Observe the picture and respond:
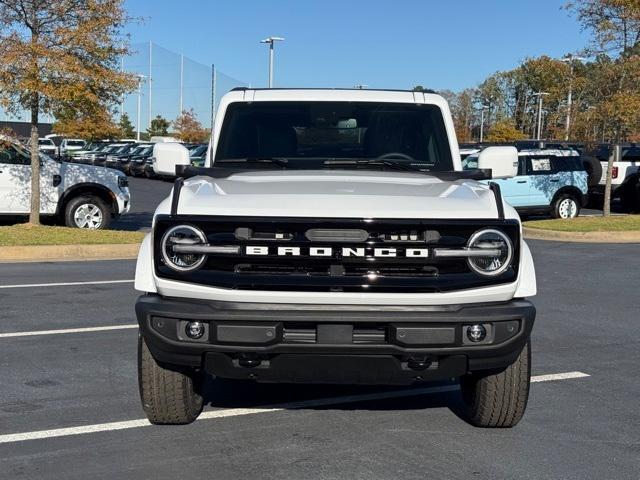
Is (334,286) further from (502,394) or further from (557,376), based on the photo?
(557,376)

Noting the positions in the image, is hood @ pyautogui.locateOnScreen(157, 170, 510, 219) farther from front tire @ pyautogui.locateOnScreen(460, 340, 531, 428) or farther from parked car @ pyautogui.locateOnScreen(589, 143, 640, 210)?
parked car @ pyautogui.locateOnScreen(589, 143, 640, 210)

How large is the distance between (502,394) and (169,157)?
259 cm

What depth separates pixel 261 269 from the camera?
414 cm

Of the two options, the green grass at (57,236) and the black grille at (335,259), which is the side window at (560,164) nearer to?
the green grass at (57,236)

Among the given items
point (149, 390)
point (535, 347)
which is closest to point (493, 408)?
point (149, 390)

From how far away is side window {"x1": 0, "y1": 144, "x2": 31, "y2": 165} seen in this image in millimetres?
14938

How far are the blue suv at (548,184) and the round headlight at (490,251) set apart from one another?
606 inches

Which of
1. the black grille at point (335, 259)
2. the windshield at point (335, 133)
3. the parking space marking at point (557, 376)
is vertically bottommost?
the parking space marking at point (557, 376)

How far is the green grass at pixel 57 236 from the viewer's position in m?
13.0

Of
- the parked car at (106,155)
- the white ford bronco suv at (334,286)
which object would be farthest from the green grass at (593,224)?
the parked car at (106,155)

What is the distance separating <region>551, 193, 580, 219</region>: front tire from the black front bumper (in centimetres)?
1619

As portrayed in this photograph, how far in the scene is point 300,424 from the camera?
495cm

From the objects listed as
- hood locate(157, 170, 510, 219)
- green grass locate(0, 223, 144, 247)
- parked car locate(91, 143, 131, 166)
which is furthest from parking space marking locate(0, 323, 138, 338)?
parked car locate(91, 143, 131, 166)

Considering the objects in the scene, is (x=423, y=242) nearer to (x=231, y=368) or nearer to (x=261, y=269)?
(x=261, y=269)
